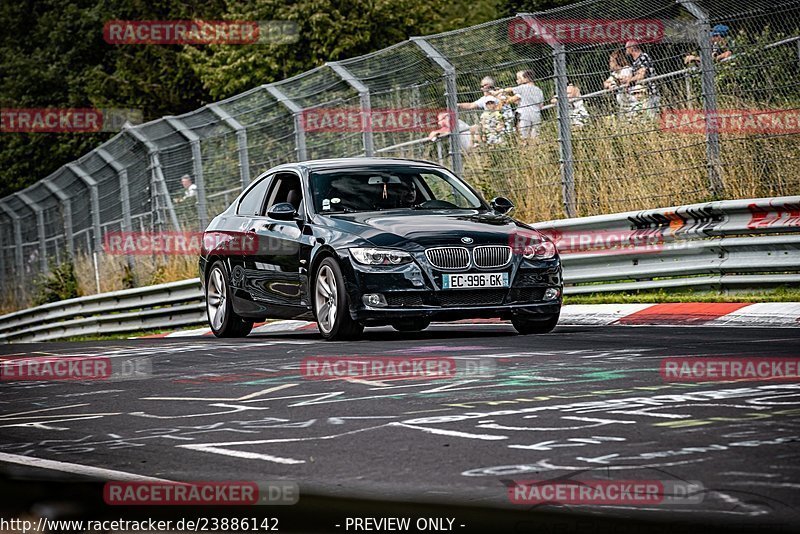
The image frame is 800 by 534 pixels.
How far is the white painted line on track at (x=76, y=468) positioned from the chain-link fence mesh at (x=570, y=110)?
31.3 feet

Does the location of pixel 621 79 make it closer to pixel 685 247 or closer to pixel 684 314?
pixel 685 247

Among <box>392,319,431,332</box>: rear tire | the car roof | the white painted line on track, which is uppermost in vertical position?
the car roof

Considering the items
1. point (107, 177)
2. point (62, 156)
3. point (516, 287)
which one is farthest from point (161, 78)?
point (516, 287)

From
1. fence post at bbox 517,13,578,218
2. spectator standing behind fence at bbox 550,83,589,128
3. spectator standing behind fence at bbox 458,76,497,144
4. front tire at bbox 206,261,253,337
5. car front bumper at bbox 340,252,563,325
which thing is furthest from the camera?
spectator standing behind fence at bbox 458,76,497,144

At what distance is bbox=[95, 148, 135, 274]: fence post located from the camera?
87.0 ft

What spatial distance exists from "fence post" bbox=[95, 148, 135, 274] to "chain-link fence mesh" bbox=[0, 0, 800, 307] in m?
2.86

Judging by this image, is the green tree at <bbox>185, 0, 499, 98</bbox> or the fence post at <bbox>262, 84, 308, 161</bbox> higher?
the green tree at <bbox>185, 0, 499, 98</bbox>

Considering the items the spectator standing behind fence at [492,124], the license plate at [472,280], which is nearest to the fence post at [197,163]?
the spectator standing behind fence at [492,124]

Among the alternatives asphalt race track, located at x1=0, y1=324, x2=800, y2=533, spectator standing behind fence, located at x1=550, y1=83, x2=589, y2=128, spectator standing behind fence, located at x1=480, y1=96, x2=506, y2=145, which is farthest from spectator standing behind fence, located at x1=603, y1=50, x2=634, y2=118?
asphalt race track, located at x1=0, y1=324, x2=800, y2=533

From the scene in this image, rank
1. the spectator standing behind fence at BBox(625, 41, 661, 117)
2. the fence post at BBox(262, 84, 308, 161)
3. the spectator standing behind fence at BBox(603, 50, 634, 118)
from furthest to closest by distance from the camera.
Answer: the fence post at BBox(262, 84, 308, 161) < the spectator standing behind fence at BBox(603, 50, 634, 118) < the spectator standing behind fence at BBox(625, 41, 661, 117)

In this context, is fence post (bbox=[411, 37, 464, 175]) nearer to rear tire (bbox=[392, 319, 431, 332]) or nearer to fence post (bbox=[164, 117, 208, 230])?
rear tire (bbox=[392, 319, 431, 332])

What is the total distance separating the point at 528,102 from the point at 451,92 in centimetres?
108

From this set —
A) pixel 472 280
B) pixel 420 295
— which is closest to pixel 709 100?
pixel 472 280

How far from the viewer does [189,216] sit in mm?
25281
